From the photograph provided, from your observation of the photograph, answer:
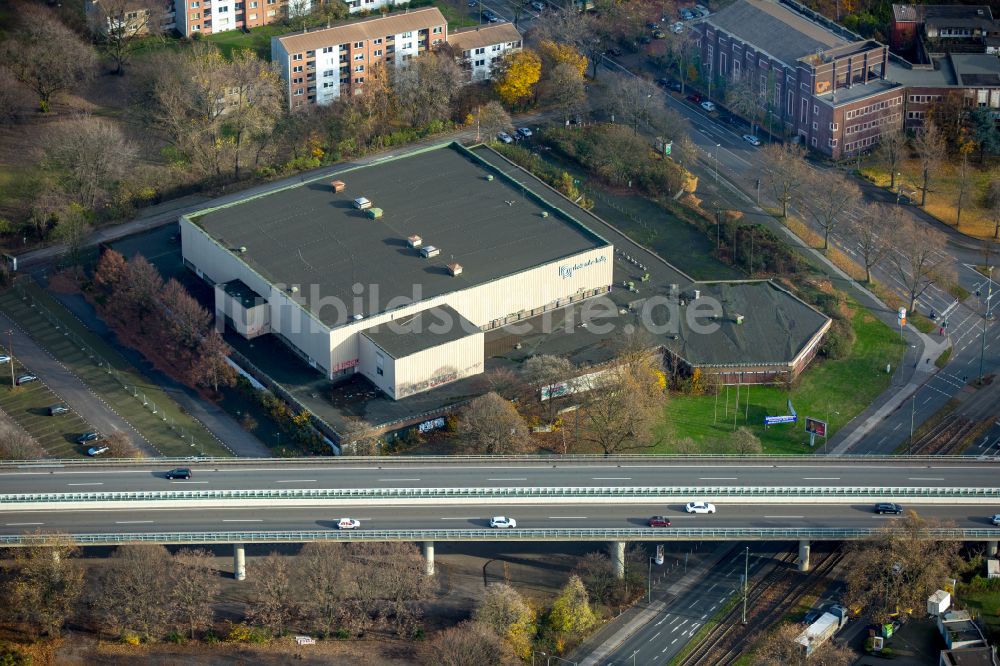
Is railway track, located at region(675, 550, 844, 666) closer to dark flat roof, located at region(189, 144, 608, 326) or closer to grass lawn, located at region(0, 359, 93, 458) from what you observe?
dark flat roof, located at region(189, 144, 608, 326)

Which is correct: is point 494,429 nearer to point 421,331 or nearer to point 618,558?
point 421,331

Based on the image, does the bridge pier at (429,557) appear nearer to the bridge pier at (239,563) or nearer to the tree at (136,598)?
the bridge pier at (239,563)

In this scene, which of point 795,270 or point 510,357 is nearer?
point 510,357

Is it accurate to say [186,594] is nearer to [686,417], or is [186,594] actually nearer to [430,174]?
[686,417]

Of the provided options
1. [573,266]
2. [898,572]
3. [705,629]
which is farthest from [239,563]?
[898,572]

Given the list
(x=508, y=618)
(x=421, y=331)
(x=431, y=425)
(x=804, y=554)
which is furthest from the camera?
(x=421, y=331)

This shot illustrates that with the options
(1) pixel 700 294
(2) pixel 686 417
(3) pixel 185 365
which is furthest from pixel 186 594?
(1) pixel 700 294
